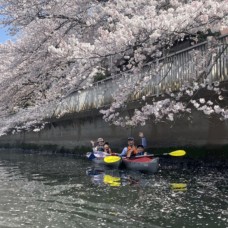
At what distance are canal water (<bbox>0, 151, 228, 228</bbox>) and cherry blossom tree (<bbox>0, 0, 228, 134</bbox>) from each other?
1954mm

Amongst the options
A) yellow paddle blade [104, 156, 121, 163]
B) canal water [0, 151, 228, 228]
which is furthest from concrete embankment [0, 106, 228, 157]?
yellow paddle blade [104, 156, 121, 163]

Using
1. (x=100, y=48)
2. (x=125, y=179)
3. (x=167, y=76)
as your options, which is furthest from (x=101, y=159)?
(x=100, y=48)

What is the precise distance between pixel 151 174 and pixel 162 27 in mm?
5850

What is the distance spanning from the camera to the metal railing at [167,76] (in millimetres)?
12418

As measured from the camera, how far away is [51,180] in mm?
12758

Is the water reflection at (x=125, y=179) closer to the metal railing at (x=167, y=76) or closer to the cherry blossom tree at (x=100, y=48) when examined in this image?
the cherry blossom tree at (x=100, y=48)

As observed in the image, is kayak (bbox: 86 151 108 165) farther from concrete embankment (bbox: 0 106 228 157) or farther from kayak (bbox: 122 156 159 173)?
concrete embankment (bbox: 0 106 228 157)

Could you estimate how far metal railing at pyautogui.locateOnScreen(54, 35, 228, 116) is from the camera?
12.4m

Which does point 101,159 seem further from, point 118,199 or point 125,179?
point 118,199

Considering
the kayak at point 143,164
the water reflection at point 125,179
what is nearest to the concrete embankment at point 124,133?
the kayak at point 143,164

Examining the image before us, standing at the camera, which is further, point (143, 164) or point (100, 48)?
point (143, 164)

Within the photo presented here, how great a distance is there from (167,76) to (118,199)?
681 cm

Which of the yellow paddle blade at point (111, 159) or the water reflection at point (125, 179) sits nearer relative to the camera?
the water reflection at point (125, 179)

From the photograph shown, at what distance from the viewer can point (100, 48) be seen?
10.3 meters
